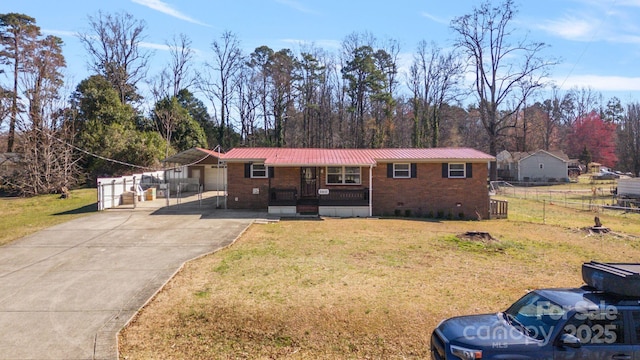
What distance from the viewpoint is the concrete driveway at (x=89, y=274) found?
20.5ft

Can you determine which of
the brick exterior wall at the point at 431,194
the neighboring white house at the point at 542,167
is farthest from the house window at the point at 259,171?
the neighboring white house at the point at 542,167

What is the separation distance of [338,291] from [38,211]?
2150 cm

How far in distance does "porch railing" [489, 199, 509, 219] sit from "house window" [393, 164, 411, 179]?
16.5 ft

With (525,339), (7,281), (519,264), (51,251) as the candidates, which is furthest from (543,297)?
(51,251)

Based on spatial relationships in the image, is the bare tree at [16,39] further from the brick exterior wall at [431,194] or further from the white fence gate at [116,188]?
the brick exterior wall at [431,194]

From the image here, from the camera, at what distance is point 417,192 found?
21.2m

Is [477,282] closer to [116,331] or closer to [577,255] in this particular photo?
[577,255]

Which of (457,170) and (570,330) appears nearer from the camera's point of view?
(570,330)

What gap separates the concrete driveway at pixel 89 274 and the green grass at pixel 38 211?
1.16m

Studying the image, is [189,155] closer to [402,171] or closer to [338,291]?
[402,171]

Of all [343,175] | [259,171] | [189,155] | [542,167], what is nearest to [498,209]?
[343,175]

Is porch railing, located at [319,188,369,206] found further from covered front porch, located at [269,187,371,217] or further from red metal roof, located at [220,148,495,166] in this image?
red metal roof, located at [220,148,495,166]

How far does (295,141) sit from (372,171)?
31.7 m

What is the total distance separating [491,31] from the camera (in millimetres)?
42844
